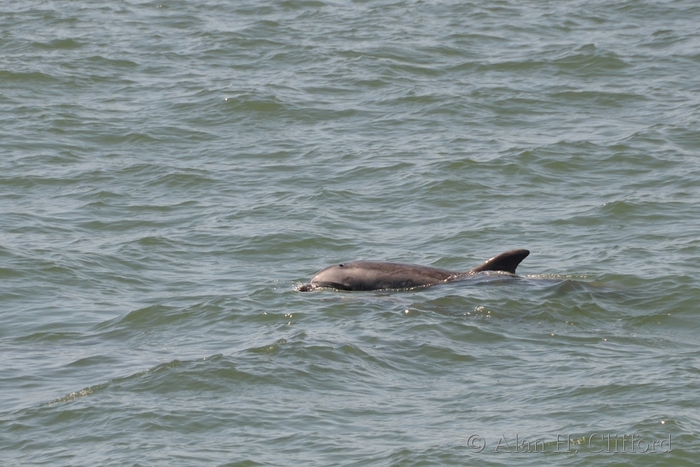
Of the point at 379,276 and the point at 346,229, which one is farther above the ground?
the point at 379,276

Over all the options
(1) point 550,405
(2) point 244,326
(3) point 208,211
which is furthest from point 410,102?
(1) point 550,405

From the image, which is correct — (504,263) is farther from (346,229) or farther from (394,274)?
(346,229)

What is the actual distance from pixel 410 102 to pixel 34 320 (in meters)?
10.0

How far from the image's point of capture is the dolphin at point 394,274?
1248cm

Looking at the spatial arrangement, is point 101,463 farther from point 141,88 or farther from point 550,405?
point 141,88

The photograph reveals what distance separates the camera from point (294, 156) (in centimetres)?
1855

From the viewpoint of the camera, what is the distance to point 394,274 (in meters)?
12.5
